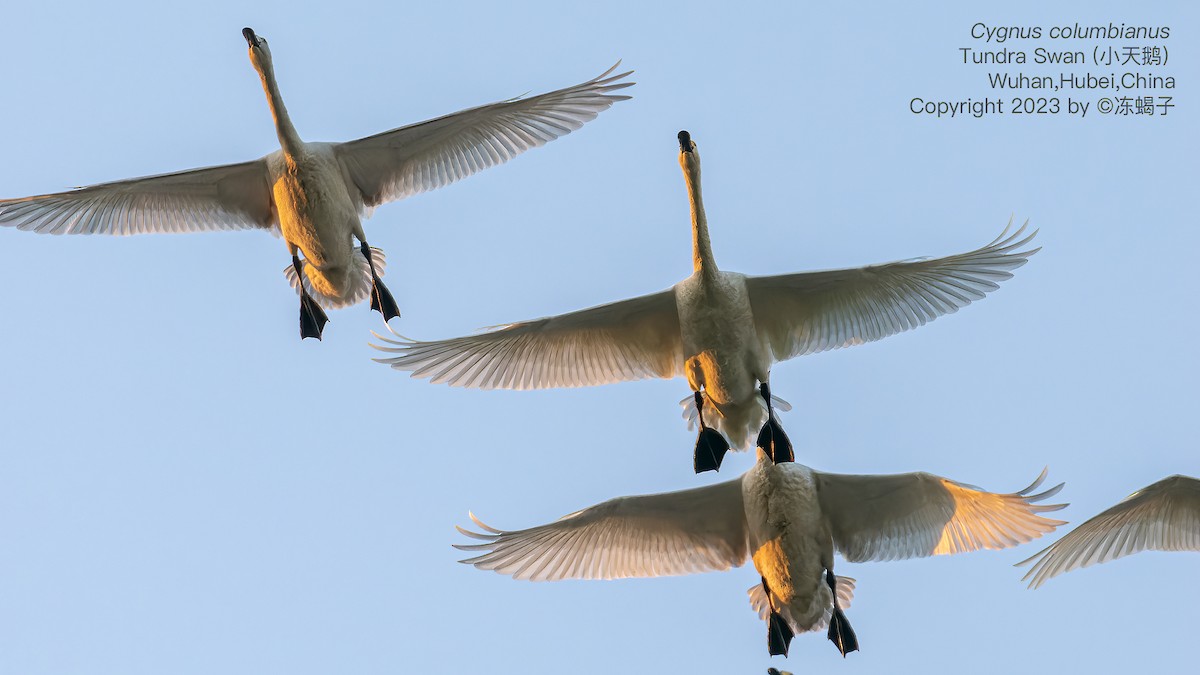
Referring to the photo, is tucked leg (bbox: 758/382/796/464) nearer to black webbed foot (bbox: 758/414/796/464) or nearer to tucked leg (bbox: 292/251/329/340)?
black webbed foot (bbox: 758/414/796/464)

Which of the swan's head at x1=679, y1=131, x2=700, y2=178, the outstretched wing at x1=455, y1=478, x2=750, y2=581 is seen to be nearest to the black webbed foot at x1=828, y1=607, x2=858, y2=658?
the outstretched wing at x1=455, y1=478, x2=750, y2=581

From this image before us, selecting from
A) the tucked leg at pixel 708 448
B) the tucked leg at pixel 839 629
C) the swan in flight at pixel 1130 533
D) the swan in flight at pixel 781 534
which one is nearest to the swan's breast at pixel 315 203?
the swan in flight at pixel 781 534

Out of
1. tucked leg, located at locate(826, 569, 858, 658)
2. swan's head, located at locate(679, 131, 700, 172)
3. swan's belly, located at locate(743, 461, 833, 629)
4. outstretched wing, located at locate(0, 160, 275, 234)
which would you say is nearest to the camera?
swan's belly, located at locate(743, 461, 833, 629)

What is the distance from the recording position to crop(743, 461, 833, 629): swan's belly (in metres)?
16.6

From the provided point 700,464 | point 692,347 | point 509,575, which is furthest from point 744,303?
point 509,575

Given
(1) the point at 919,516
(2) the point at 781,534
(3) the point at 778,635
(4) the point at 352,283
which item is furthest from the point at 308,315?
(1) the point at 919,516

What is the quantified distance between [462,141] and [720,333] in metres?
4.17

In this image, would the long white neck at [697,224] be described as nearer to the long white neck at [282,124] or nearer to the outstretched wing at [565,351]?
the outstretched wing at [565,351]

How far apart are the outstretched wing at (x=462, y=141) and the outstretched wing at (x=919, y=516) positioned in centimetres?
482

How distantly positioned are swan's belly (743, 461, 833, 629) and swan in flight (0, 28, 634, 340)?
452 cm

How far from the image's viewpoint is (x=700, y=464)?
1747 cm

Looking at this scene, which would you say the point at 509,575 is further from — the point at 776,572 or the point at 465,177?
the point at 465,177

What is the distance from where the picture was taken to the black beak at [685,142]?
Result: 1742 cm

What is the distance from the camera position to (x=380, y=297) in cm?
→ 1881
